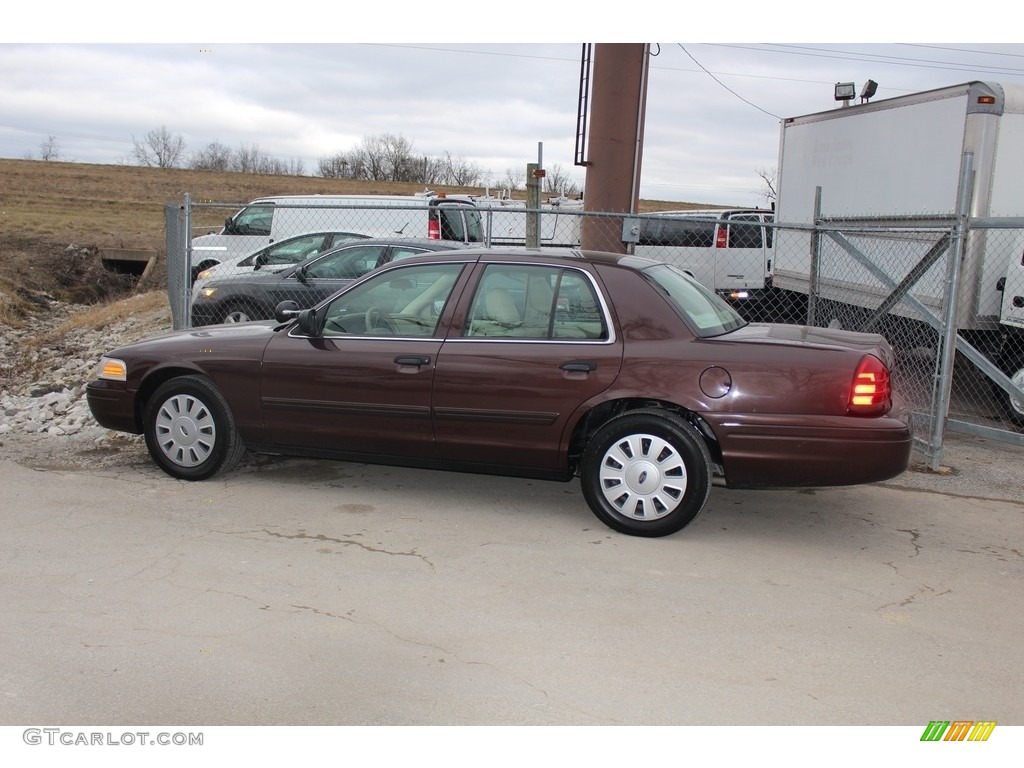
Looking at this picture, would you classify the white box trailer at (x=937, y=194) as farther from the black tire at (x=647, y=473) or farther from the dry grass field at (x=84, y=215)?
the dry grass field at (x=84, y=215)

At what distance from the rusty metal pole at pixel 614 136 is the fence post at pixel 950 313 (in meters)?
5.38

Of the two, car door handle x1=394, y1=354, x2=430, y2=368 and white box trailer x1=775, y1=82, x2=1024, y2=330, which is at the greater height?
white box trailer x1=775, y1=82, x2=1024, y2=330

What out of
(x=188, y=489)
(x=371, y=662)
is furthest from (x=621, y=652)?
(x=188, y=489)

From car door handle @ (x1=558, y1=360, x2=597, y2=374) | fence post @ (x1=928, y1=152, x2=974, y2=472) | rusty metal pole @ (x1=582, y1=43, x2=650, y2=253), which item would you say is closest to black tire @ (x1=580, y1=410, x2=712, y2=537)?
car door handle @ (x1=558, y1=360, x2=597, y2=374)

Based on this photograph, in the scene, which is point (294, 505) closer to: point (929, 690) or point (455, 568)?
point (455, 568)

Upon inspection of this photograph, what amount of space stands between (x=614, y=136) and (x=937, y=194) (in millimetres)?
4033

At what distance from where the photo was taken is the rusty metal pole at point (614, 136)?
1139 cm

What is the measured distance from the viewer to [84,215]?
3500 cm

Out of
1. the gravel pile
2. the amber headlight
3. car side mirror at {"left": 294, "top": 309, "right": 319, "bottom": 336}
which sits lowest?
the gravel pile

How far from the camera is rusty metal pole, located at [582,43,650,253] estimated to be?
11391 mm

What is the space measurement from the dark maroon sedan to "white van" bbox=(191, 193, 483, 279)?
7.15m

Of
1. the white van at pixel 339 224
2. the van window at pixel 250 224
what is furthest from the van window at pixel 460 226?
the van window at pixel 250 224

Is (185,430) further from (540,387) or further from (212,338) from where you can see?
(540,387)

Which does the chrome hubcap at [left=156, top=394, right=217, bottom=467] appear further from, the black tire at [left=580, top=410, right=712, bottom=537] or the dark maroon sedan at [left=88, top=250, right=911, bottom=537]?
the black tire at [left=580, top=410, right=712, bottom=537]
